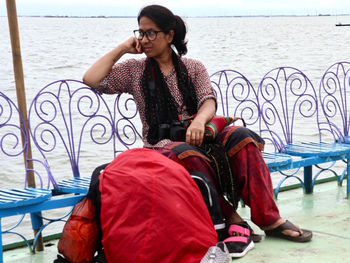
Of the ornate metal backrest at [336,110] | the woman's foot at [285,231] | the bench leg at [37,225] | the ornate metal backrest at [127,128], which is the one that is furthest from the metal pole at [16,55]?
the ornate metal backrest at [336,110]

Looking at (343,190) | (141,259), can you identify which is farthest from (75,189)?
(343,190)

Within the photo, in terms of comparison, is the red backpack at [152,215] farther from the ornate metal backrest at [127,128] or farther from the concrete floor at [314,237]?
the ornate metal backrest at [127,128]

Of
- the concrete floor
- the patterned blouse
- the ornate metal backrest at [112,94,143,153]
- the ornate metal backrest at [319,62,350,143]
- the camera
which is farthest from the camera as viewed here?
the ornate metal backrest at [319,62,350,143]

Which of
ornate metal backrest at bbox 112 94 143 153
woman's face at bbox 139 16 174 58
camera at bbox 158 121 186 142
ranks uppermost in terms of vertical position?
woman's face at bbox 139 16 174 58

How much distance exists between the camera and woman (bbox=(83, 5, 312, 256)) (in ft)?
12.7

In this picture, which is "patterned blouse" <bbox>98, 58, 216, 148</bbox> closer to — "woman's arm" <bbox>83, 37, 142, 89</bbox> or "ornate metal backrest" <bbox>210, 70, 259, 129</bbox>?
"woman's arm" <bbox>83, 37, 142, 89</bbox>

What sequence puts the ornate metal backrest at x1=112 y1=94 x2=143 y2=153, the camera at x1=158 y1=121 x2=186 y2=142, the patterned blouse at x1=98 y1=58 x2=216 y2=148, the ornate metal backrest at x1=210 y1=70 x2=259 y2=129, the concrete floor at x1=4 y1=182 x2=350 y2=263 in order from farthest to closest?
1. the ornate metal backrest at x1=210 y1=70 x2=259 y2=129
2. the ornate metal backrest at x1=112 y1=94 x2=143 y2=153
3. the patterned blouse at x1=98 y1=58 x2=216 y2=148
4. the camera at x1=158 y1=121 x2=186 y2=142
5. the concrete floor at x1=4 y1=182 x2=350 y2=263

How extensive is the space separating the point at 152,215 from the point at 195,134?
774 millimetres

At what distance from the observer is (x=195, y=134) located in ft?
12.8

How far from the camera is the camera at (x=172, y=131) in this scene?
404 centimetres

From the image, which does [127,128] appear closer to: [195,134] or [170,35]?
[170,35]

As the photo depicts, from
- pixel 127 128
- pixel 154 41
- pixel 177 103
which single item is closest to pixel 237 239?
pixel 177 103

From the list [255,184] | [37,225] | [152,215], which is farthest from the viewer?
[37,225]

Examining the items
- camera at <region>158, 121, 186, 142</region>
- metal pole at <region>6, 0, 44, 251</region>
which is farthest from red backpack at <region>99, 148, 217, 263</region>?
metal pole at <region>6, 0, 44, 251</region>
